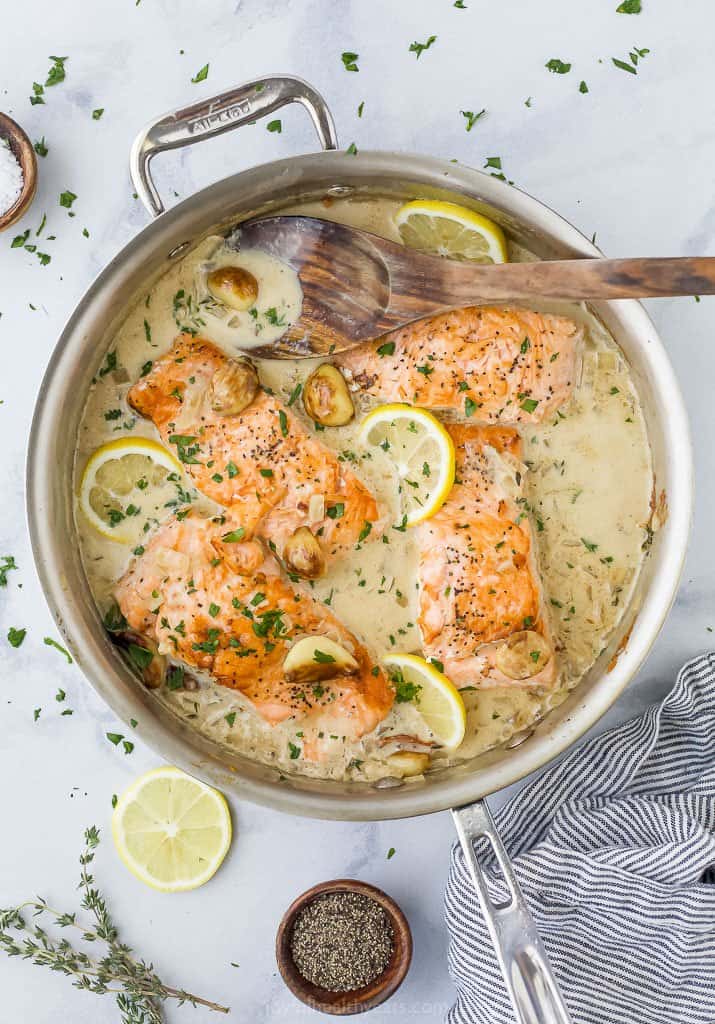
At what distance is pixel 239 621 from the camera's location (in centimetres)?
276

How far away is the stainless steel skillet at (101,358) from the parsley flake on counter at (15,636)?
45cm

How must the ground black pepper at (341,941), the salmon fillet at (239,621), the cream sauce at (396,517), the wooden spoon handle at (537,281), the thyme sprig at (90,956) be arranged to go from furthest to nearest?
the thyme sprig at (90,956) < the ground black pepper at (341,941) < the cream sauce at (396,517) < the salmon fillet at (239,621) < the wooden spoon handle at (537,281)

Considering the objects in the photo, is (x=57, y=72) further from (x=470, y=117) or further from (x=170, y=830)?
(x=170, y=830)

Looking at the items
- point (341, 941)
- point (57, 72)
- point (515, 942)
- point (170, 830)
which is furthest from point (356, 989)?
point (57, 72)

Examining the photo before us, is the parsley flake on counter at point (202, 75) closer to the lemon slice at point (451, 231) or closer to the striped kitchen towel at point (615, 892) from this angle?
the lemon slice at point (451, 231)

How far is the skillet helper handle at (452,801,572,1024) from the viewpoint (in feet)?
8.30

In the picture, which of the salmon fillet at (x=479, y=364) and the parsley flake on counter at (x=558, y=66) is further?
the parsley flake on counter at (x=558, y=66)

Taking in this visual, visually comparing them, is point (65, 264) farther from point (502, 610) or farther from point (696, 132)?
point (696, 132)

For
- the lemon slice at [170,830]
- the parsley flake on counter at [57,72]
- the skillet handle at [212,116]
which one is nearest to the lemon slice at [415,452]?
the skillet handle at [212,116]

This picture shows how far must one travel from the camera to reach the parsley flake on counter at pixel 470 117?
3.06 metres

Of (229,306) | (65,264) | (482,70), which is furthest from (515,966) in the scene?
(482,70)

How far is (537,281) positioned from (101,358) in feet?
4.36

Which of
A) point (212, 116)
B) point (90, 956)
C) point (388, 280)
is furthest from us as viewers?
point (90, 956)

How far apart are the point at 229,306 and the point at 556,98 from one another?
1.32m
